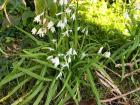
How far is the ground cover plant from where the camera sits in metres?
2.75

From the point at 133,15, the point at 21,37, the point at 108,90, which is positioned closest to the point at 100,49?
the point at 108,90

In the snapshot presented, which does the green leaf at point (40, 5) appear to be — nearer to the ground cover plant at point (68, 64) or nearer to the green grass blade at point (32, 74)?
the ground cover plant at point (68, 64)

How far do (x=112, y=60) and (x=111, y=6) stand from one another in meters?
0.88

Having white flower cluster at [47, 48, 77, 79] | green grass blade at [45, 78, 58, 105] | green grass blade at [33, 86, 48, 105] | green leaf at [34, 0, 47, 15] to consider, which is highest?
green leaf at [34, 0, 47, 15]

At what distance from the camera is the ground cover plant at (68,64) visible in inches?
108

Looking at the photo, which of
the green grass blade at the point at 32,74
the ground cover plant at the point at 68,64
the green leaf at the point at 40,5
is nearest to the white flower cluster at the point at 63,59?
the ground cover plant at the point at 68,64

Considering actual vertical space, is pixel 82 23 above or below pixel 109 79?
above

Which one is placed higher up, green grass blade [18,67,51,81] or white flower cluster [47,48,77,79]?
white flower cluster [47,48,77,79]

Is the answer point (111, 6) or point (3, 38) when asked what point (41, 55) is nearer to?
point (3, 38)

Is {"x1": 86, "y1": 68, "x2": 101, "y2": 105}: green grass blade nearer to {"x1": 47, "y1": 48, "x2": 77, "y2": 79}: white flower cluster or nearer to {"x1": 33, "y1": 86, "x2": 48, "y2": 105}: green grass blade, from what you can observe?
{"x1": 47, "y1": 48, "x2": 77, "y2": 79}: white flower cluster

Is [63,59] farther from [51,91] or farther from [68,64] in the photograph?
[51,91]

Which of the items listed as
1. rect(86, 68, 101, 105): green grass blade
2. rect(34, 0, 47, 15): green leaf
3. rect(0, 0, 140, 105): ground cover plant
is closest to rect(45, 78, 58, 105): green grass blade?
rect(0, 0, 140, 105): ground cover plant

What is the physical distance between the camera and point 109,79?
9.16 ft

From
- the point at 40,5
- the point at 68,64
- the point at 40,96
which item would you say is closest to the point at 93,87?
the point at 68,64
